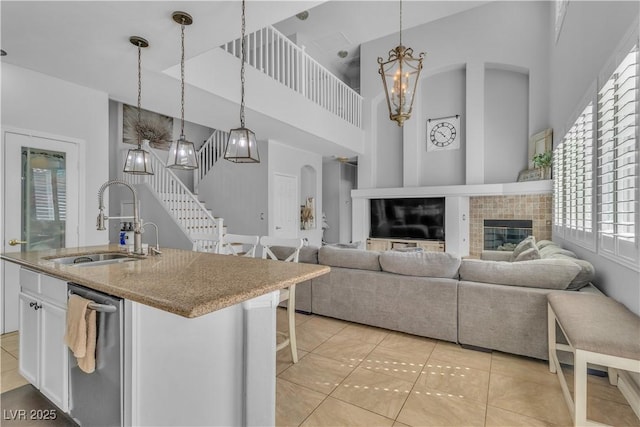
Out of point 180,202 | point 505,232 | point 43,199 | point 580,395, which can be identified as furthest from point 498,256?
point 43,199

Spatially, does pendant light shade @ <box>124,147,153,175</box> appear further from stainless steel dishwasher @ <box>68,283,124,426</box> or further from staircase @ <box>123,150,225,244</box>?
staircase @ <box>123,150,225,244</box>

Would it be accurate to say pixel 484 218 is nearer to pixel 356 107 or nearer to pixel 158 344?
pixel 356 107

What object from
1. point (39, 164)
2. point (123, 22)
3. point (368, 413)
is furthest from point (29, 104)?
point (368, 413)

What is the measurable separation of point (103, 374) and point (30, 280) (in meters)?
1.02

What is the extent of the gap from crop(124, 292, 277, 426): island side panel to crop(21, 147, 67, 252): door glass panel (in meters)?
3.00

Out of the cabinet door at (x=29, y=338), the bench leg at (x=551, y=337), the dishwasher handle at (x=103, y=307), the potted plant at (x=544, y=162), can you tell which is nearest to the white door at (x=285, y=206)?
the cabinet door at (x=29, y=338)

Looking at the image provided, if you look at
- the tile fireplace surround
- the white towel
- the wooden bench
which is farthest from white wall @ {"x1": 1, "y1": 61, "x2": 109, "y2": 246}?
the tile fireplace surround

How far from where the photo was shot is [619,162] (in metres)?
2.07

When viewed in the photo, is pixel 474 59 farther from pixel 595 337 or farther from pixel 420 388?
pixel 420 388

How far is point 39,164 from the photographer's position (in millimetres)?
3395

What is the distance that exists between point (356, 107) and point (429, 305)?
215 inches

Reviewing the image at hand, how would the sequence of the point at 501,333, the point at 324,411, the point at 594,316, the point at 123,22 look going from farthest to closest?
the point at 501,333 → the point at 123,22 → the point at 324,411 → the point at 594,316

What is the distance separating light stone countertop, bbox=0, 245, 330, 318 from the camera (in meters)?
1.19

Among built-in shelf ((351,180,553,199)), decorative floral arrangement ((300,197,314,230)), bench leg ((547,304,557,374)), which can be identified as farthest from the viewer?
decorative floral arrangement ((300,197,314,230))
